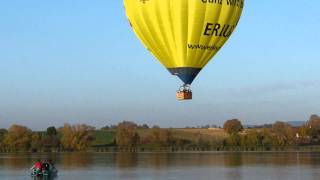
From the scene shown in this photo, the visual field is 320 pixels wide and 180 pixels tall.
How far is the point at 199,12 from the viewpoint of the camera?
25547mm

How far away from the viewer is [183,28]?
25.6 meters

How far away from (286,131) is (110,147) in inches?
1155

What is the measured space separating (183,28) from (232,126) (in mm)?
93370

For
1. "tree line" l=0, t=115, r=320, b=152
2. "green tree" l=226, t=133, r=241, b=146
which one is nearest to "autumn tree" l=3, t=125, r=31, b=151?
"tree line" l=0, t=115, r=320, b=152

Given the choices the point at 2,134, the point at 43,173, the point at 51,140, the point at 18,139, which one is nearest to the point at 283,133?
the point at 51,140

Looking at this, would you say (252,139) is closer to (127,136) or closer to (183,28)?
(127,136)

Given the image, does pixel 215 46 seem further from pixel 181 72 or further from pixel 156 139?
pixel 156 139

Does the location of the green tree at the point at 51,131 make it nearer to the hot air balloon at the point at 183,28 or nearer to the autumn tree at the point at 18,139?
the autumn tree at the point at 18,139

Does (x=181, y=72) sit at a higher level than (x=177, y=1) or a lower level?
lower

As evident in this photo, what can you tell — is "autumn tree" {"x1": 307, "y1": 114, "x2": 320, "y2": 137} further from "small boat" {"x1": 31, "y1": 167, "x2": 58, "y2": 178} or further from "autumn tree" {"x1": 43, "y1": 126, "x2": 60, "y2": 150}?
"small boat" {"x1": 31, "y1": 167, "x2": 58, "y2": 178}

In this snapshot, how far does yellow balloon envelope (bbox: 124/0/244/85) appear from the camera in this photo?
2550 cm

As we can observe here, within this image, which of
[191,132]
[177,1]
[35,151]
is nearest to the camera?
[177,1]

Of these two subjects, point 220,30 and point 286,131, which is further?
point 286,131

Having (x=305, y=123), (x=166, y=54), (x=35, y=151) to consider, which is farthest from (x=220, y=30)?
(x=305, y=123)
